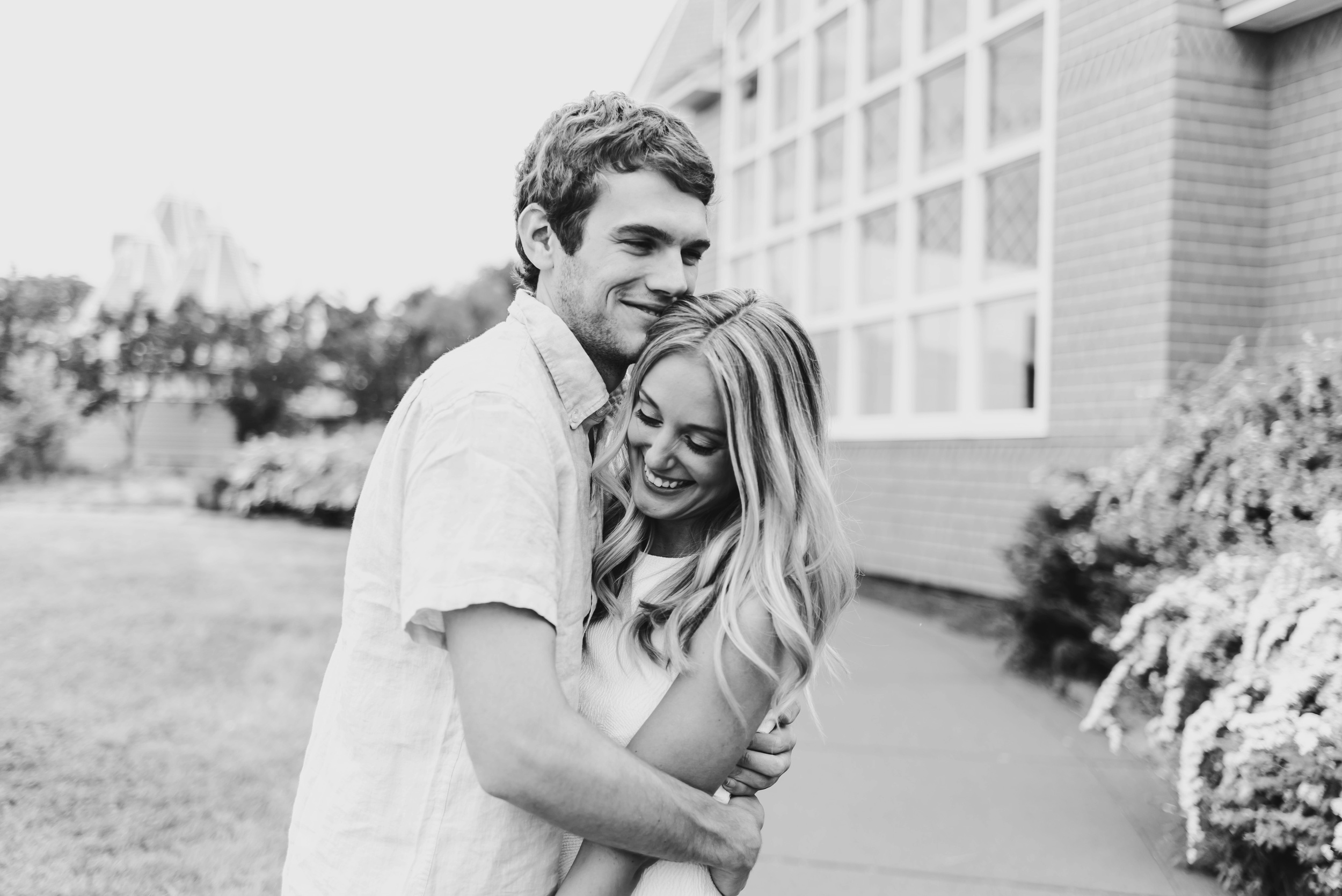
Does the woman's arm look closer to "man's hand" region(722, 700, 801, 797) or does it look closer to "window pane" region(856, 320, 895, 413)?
"man's hand" region(722, 700, 801, 797)

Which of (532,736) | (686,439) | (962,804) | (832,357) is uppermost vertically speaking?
(832,357)

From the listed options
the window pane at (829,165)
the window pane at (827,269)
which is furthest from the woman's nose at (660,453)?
the window pane at (829,165)

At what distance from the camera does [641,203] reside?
1827 millimetres

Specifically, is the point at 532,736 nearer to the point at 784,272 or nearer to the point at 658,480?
the point at 658,480

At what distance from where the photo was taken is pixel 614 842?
1.46 metres

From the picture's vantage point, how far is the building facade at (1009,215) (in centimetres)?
671

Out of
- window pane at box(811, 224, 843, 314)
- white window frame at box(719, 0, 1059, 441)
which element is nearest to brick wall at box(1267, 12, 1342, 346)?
white window frame at box(719, 0, 1059, 441)

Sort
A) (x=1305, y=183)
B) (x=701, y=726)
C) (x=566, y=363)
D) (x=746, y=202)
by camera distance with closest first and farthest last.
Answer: (x=701, y=726) < (x=566, y=363) < (x=1305, y=183) < (x=746, y=202)

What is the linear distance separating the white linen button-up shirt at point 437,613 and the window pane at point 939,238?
8.02 m

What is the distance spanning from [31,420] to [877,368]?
18.4 meters

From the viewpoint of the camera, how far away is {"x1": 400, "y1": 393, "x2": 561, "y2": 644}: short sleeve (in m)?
1.37

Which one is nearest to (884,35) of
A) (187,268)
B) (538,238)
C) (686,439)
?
(538,238)

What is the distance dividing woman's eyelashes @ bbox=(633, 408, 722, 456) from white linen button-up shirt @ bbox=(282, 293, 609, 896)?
23 cm

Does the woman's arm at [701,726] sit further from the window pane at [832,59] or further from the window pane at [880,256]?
the window pane at [832,59]
